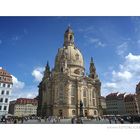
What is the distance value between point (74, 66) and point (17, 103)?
32592mm

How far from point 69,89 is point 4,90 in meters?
14.9

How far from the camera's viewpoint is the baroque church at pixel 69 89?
4444 cm

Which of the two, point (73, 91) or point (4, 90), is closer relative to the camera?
point (4, 90)

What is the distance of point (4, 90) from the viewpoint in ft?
119

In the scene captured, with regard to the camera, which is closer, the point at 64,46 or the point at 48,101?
the point at 48,101

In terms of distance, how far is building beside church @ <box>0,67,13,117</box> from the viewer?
35.4 metres

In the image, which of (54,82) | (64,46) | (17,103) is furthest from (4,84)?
(17,103)

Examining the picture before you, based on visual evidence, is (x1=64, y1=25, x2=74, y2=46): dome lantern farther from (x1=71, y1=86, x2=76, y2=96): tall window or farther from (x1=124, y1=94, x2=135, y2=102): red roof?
(x1=124, y1=94, x2=135, y2=102): red roof

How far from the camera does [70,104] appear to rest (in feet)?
146

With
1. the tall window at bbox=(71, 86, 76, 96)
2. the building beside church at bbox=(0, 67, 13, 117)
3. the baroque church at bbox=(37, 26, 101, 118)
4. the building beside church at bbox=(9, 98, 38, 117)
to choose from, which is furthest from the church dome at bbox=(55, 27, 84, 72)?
the building beside church at bbox=(9, 98, 38, 117)

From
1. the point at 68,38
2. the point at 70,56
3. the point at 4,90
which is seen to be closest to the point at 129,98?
the point at 70,56

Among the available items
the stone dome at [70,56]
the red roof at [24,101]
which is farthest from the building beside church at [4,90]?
the red roof at [24,101]

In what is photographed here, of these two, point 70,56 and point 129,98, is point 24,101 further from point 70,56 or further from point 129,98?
point 129,98
